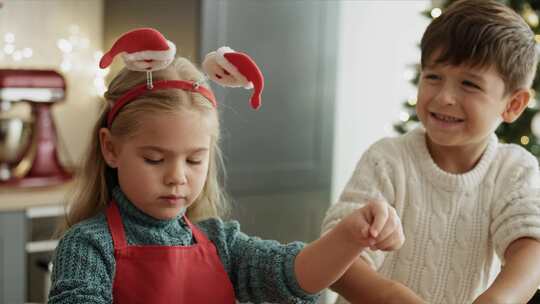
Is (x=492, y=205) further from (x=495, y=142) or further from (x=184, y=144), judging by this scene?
(x=184, y=144)

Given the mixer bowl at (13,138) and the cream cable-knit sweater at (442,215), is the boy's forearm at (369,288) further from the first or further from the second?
the mixer bowl at (13,138)

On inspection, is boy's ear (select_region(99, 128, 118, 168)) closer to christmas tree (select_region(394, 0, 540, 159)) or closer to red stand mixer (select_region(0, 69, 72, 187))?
christmas tree (select_region(394, 0, 540, 159))

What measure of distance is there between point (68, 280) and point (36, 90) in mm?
2117

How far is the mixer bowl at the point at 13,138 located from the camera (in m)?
3.25

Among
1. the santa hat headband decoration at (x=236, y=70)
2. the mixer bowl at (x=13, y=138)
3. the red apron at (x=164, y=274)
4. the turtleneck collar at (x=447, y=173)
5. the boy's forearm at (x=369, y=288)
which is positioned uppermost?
the santa hat headband decoration at (x=236, y=70)

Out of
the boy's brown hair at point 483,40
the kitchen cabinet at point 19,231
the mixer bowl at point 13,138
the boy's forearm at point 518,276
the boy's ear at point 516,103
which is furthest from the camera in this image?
the mixer bowl at point 13,138

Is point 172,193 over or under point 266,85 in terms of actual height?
over

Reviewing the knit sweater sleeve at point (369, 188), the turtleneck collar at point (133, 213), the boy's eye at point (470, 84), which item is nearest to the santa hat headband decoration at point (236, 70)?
the turtleneck collar at point (133, 213)

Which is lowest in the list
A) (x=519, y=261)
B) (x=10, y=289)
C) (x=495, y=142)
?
(x=10, y=289)

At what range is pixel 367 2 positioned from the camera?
3926 mm

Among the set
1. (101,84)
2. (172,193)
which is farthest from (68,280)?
(101,84)

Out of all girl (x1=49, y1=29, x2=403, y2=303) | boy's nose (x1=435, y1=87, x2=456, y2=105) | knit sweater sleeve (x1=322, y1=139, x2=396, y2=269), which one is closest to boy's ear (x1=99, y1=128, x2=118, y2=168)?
girl (x1=49, y1=29, x2=403, y2=303)

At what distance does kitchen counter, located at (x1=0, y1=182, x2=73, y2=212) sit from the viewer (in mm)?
→ 3098

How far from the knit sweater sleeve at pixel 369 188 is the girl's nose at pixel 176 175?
18.1 inches
